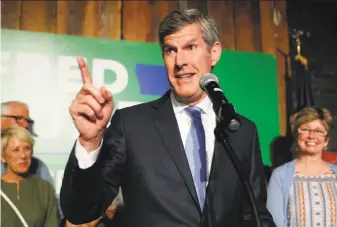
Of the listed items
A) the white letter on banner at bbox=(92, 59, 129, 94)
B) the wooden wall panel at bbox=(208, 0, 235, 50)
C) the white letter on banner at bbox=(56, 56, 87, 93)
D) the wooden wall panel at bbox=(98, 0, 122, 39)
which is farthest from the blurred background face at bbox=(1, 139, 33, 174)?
the wooden wall panel at bbox=(208, 0, 235, 50)

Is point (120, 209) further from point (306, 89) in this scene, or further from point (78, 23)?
point (306, 89)

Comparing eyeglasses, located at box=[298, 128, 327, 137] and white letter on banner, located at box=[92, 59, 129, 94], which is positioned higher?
white letter on banner, located at box=[92, 59, 129, 94]

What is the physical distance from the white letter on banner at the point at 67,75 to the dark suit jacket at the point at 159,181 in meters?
1.01

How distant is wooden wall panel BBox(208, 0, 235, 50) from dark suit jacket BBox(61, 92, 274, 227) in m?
1.49

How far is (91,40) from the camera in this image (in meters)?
2.33

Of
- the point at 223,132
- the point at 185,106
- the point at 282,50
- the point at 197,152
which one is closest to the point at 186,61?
the point at 185,106

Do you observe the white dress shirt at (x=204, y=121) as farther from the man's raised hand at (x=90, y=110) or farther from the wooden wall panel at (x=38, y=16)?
the wooden wall panel at (x=38, y=16)

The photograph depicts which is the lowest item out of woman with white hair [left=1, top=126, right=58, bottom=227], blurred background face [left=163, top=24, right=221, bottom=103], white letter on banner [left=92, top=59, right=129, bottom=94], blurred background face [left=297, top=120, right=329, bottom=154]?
woman with white hair [left=1, top=126, right=58, bottom=227]

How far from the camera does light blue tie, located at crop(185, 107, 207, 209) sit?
3.89ft

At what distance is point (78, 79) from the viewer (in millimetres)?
2242

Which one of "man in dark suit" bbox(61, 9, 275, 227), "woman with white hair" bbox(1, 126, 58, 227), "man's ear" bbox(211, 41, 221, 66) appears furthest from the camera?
"woman with white hair" bbox(1, 126, 58, 227)

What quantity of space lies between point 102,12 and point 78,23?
6.7 inches

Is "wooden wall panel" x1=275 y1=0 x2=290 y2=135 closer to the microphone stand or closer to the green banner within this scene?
the green banner

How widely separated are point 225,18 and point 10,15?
1.34 m
